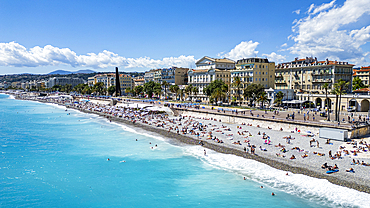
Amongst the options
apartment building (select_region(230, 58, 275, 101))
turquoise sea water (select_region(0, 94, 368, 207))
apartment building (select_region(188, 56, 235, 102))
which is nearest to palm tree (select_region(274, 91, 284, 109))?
apartment building (select_region(230, 58, 275, 101))

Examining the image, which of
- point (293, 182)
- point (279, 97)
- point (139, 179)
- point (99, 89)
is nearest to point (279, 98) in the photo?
point (279, 97)

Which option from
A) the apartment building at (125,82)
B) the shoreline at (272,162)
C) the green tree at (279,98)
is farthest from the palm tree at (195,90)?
the apartment building at (125,82)

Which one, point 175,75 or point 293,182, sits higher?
point 175,75

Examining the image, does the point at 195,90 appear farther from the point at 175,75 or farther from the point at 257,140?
the point at 257,140

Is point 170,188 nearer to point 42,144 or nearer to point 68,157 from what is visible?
point 68,157

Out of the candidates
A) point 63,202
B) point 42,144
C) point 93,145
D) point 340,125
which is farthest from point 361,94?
point 42,144

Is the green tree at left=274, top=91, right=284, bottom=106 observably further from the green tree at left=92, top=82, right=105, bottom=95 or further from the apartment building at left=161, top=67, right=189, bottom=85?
the green tree at left=92, top=82, right=105, bottom=95

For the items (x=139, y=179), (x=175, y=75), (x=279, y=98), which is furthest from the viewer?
(x=175, y=75)
